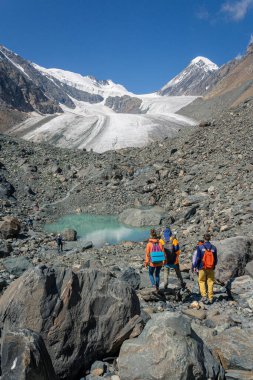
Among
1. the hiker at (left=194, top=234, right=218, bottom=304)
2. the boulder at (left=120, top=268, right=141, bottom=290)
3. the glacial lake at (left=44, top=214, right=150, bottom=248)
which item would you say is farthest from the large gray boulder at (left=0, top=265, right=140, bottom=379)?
the glacial lake at (left=44, top=214, right=150, bottom=248)

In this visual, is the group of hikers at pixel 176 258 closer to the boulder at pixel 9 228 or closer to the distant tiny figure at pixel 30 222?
the boulder at pixel 9 228

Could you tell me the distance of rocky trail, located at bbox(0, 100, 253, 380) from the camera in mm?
4723

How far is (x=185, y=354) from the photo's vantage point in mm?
4523

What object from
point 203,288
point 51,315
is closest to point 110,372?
point 51,315

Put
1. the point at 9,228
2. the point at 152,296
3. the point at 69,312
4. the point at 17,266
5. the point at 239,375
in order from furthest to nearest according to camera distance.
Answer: the point at 9,228
the point at 17,266
the point at 152,296
the point at 69,312
the point at 239,375

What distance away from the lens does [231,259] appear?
29.9 ft

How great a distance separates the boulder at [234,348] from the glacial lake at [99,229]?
11.9 metres

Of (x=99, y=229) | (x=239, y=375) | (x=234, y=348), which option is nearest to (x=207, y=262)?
(x=234, y=348)

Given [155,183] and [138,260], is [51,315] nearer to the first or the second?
[138,260]

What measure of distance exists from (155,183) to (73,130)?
40.5 meters

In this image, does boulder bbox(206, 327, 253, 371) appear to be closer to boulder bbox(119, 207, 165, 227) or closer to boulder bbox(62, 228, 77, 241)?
boulder bbox(62, 228, 77, 241)

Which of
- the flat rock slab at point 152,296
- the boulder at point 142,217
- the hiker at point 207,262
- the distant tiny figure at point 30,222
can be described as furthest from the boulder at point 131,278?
the distant tiny figure at point 30,222

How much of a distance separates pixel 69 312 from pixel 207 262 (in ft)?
10.4

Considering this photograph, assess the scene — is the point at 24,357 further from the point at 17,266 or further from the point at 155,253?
the point at 17,266
